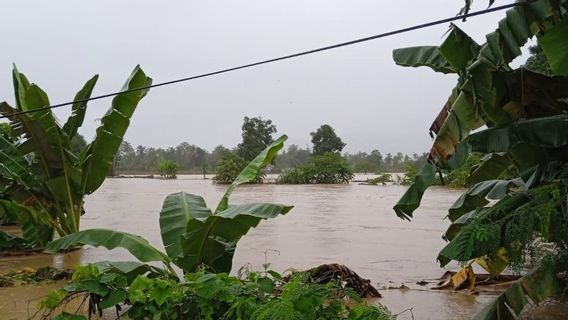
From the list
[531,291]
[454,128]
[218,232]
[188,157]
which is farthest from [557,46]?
[188,157]

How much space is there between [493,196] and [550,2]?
1910 mm

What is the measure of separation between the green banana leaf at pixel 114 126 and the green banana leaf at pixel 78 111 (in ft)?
2.23

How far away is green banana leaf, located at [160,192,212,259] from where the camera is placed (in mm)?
4844

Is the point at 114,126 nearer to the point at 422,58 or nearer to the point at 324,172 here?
the point at 422,58

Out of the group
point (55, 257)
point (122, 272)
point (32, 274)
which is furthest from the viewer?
point (55, 257)

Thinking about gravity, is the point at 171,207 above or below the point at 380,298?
above

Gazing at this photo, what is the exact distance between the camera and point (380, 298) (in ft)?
16.7

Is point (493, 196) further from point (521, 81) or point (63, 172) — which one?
point (63, 172)

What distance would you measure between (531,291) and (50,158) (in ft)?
22.3

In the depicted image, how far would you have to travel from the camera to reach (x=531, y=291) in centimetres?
318

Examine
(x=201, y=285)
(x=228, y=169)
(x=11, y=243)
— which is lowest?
(x=11, y=243)

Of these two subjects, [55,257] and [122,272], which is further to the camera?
[55,257]

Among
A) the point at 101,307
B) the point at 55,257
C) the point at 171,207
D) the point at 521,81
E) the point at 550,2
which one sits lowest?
the point at 55,257

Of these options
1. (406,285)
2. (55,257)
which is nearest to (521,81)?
(406,285)
